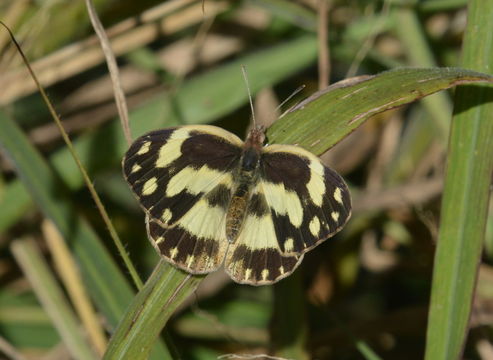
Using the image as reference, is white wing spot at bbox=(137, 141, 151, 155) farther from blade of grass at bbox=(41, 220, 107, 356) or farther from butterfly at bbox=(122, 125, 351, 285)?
blade of grass at bbox=(41, 220, 107, 356)

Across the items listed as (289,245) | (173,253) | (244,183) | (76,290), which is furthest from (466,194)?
(76,290)

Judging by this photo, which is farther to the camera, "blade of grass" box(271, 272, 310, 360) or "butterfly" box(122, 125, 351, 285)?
"blade of grass" box(271, 272, 310, 360)

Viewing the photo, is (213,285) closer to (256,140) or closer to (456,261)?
(256,140)

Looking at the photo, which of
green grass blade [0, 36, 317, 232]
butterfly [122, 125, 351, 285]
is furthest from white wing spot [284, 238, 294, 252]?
green grass blade [0, 36, 317, 232]

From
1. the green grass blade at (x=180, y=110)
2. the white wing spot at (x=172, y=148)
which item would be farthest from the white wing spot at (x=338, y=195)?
the green grass blade at (x=180, y=110)

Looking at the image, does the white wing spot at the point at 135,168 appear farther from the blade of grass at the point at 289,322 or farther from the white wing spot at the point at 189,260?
the blade of grass at the point at 289,322

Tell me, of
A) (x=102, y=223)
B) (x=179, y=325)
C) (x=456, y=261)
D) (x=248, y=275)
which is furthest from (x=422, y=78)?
(x=102, y=223)

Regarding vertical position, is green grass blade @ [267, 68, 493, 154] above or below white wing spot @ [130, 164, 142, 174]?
above

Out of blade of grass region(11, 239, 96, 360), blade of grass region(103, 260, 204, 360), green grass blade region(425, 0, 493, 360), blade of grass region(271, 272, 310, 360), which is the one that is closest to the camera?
blade of grass region(103, 260, 204, 360)
